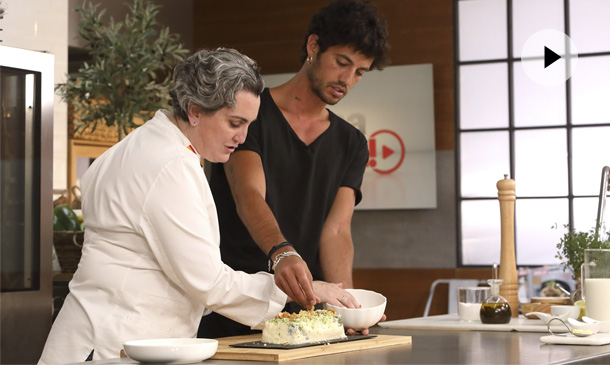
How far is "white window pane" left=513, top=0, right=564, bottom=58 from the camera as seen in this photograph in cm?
658

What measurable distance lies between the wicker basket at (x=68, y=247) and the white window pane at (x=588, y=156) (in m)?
4.10

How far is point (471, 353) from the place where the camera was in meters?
1.67

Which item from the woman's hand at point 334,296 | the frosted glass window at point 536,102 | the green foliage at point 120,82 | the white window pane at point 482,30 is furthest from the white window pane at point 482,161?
the woman's hand at point 334,296

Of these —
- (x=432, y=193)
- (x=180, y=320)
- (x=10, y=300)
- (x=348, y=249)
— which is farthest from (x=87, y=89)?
(x=432, y=193)

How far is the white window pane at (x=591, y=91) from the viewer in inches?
254

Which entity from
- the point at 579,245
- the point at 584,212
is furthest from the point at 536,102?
the point at 579,245

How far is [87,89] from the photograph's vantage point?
4.13m

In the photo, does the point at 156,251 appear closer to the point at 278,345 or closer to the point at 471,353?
the point at 278,345

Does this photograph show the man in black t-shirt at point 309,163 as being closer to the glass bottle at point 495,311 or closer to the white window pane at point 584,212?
the glass bottle at point 495,311

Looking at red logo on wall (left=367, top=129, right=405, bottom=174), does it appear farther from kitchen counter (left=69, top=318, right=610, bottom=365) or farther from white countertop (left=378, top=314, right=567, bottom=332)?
kitchen counter (left=69, top=318, right=610, bottom=365)

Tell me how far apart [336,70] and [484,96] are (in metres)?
4.52

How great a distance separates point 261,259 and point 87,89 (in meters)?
2.05

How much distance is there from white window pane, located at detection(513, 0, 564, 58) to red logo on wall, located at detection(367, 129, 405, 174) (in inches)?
44.0

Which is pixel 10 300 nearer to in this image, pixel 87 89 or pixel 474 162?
pixel 87 89
